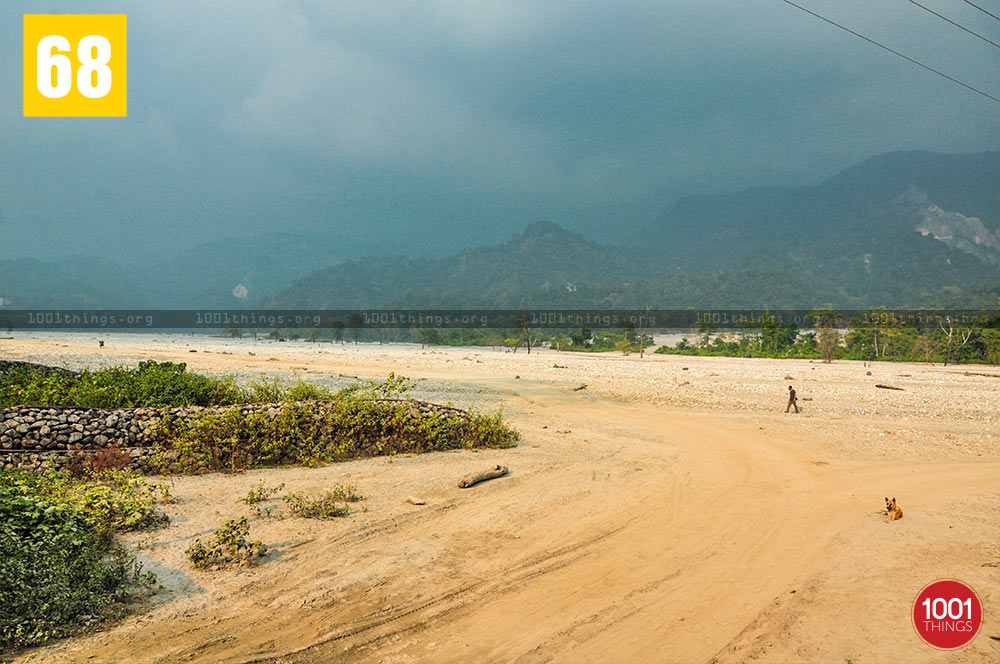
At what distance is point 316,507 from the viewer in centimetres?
911

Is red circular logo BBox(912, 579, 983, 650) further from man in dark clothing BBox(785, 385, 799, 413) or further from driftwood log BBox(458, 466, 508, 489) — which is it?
man in dark clothing BBox(785, 385, 799, 413)

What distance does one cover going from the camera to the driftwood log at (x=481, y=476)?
1087 cm

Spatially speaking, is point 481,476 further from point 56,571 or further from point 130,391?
point 130,391

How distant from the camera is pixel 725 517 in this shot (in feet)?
31.9

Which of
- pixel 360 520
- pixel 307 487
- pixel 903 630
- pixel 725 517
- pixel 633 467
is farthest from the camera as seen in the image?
pixel 633 467

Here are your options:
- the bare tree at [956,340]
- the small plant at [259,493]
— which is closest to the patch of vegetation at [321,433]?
the small plant at [259,493]

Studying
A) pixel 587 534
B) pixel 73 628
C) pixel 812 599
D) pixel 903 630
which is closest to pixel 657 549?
pixel 587 534

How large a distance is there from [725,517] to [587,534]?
287 centimetres

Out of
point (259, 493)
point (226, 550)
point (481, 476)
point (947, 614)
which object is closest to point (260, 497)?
point (259, 493)

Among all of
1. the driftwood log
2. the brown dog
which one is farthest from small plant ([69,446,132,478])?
the brown dog

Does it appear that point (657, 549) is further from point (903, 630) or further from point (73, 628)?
point (73, 628)

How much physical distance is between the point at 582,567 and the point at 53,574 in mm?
6243

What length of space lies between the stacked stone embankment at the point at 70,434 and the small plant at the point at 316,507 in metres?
3.82

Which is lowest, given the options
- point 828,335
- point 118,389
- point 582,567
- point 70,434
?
point 582,567
